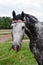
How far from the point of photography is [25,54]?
1241 centimetres

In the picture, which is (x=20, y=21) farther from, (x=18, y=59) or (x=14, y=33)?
(x=18, y=59)

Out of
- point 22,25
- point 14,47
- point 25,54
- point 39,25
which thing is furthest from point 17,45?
point 25,54

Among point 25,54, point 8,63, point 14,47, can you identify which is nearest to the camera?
point 14,47

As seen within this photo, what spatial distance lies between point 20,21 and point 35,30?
59 centimetres

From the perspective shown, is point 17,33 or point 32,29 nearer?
point 17,33

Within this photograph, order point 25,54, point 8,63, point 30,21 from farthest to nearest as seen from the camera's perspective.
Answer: point 25,54
point 8,63
point 30,21

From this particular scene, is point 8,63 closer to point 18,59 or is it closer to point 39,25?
point 18,59

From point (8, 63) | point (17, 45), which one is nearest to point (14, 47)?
point (17, 45)

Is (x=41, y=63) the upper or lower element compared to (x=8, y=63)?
upper

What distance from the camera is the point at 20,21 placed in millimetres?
6008

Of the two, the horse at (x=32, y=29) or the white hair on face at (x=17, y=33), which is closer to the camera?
the white hair on face at (x=17, y=33)

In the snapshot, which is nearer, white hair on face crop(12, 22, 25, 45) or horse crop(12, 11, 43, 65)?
white hair on face crop(12, 22, 25, 45)

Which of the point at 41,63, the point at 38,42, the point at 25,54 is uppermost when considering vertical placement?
the point at 38,42

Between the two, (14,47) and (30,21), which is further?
(30,21)
